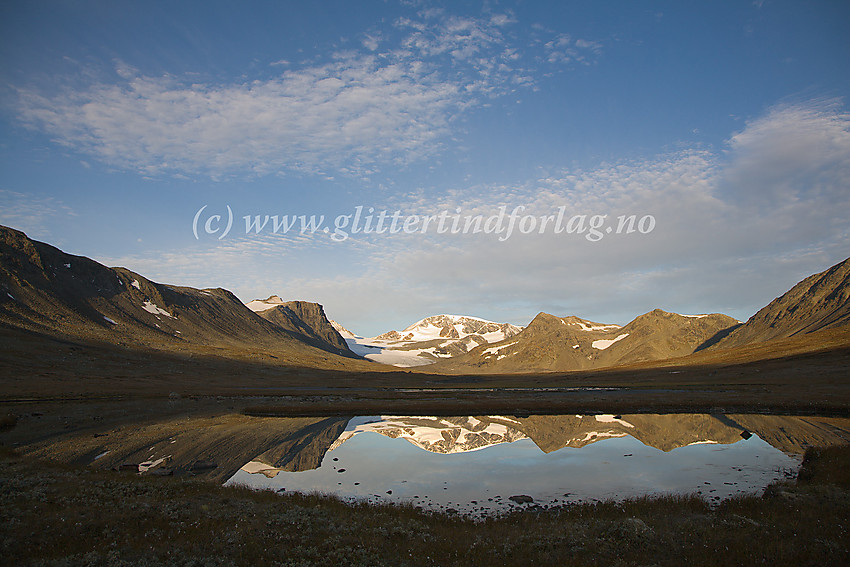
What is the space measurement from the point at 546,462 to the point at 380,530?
20.7 meters

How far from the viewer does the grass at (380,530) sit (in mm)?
14586

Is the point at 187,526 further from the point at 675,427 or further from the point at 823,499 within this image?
the point at 675,427

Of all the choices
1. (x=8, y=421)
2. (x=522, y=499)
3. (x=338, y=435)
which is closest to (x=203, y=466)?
(x=338, y=435)

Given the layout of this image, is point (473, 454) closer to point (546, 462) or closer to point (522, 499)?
point (546, 462)

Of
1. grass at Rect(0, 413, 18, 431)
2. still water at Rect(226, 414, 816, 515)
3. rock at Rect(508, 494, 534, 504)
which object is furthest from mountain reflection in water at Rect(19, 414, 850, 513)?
grass at Rect(0, 413, 18, 431)

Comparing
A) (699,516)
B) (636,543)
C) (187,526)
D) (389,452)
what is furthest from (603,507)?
(389,452)

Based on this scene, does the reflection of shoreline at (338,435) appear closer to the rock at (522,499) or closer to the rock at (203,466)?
the rock at (203,466)

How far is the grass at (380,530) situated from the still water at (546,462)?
390cm

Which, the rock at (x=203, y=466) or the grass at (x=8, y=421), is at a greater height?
the rock at (x=203, y=466)

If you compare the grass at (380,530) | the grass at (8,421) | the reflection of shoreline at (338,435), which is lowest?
the grass at (8,421)

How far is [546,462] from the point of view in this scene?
34.4 m

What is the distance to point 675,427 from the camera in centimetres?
4906

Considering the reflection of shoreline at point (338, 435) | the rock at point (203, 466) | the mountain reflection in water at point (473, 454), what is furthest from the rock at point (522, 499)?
the rock at point (203, 466)

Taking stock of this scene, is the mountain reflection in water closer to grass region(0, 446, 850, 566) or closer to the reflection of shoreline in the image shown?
the reflection of shoreline
